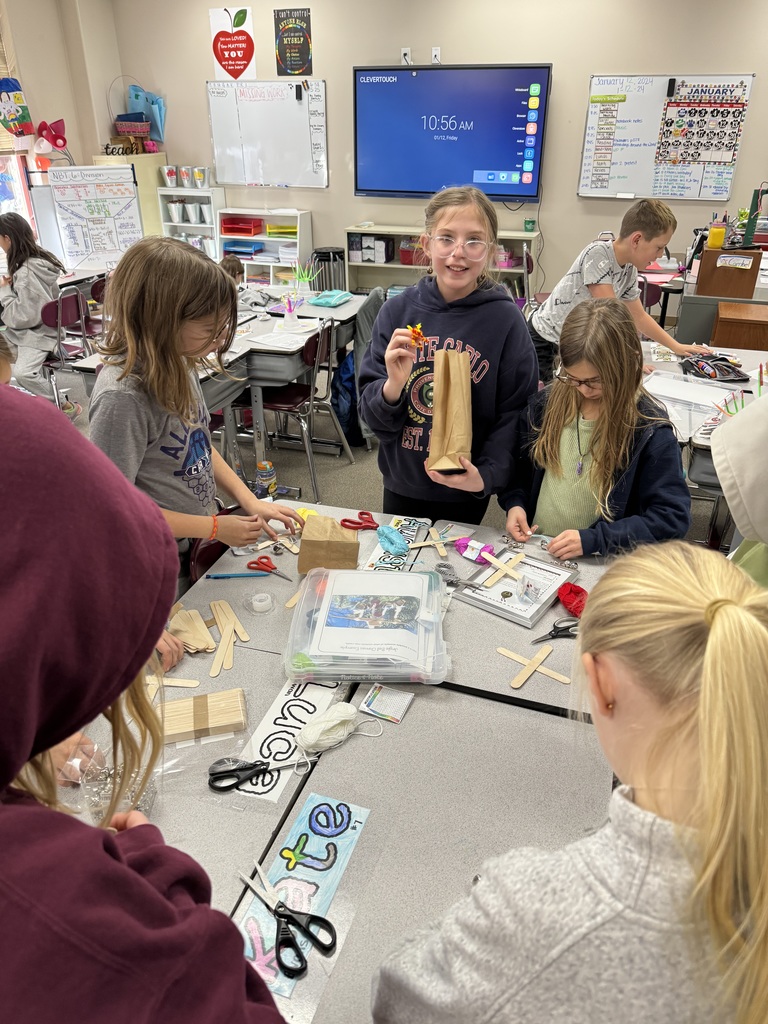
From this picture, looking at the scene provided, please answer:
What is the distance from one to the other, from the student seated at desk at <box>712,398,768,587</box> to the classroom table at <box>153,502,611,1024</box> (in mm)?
456

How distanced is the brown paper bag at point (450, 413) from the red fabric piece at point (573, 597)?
445 mm

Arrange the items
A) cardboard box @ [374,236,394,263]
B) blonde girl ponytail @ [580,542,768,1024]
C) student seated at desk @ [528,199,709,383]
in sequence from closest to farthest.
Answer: blonde girl ponytail @ [580,542,768,1024], student seated at desk @ [528,199,709,383], cardboard box @ [374,236,394,263]

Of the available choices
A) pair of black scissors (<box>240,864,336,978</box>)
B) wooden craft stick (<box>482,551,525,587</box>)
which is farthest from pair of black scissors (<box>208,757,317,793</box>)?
wooden craft stick (<box>482,551,525,587</box>)

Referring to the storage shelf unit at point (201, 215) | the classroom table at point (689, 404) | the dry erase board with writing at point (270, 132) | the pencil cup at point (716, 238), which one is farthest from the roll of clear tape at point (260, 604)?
the storage shelf unit at point (201, 215)

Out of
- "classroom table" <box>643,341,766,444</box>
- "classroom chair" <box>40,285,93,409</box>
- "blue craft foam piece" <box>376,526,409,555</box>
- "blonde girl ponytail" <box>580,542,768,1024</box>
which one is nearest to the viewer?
"blonde girl ponytail" <box>580,542,768,1024</box>

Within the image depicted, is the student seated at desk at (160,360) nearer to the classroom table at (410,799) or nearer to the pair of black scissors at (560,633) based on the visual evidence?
the classroom table at (410,799)

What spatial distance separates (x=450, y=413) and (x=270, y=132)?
17.6 feet

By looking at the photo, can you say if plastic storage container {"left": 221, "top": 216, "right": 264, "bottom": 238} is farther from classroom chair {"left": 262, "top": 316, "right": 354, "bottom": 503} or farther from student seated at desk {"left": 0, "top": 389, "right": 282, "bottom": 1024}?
student seated at desk {"left": 0, "top": 389, "right": 282, "bottom": 1024}

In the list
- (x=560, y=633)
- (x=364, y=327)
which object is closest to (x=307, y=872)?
(x=560, y=633)

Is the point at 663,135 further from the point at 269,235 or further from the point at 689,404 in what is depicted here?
the point at 689,404

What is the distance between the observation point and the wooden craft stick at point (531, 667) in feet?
4.32

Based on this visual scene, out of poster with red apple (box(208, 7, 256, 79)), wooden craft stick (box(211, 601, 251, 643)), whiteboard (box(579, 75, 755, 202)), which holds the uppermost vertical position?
poster with red apple (box(208, 7, 256, 79))

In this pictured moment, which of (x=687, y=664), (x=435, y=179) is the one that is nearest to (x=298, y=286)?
(x=435, y=179)

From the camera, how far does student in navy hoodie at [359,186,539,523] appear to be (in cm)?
184
